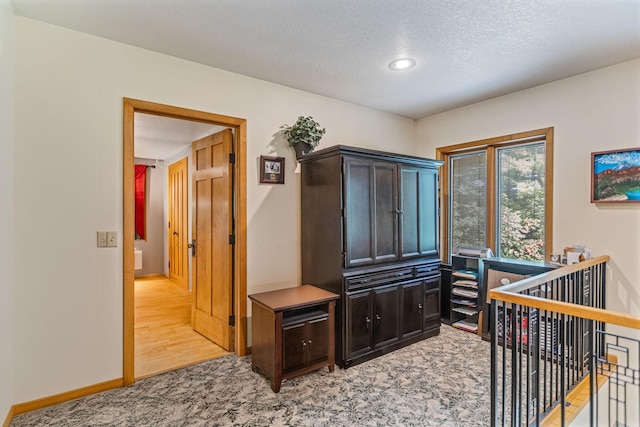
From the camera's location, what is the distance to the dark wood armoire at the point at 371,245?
2791 millimetres

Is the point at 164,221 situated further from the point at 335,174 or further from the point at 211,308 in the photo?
the point at 335,174

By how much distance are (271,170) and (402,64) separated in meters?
1.52

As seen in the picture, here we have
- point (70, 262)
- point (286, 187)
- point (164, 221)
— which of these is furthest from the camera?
point (164, 221)

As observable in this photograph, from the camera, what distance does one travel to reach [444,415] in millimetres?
2100

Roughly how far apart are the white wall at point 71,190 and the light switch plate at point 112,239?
0.13 ft

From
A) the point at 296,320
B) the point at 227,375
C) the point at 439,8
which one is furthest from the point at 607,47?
the point at 227,375

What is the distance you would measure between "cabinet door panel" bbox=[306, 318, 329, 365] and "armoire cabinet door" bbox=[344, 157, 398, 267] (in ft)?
1.82

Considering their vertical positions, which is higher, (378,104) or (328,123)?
(378,104)

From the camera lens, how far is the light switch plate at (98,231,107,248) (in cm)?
238

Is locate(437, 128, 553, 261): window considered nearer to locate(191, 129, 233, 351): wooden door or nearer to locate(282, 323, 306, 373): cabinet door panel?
locate(282, 323, 306, 373): cabinet door panel

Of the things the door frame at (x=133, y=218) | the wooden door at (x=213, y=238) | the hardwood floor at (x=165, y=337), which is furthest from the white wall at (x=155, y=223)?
the door frame at (x=133, y=218)

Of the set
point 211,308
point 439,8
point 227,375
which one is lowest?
point 227,375

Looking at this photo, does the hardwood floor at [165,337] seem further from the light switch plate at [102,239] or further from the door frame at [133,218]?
the light switch plate at [102,239]

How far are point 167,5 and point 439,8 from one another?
1695mm
